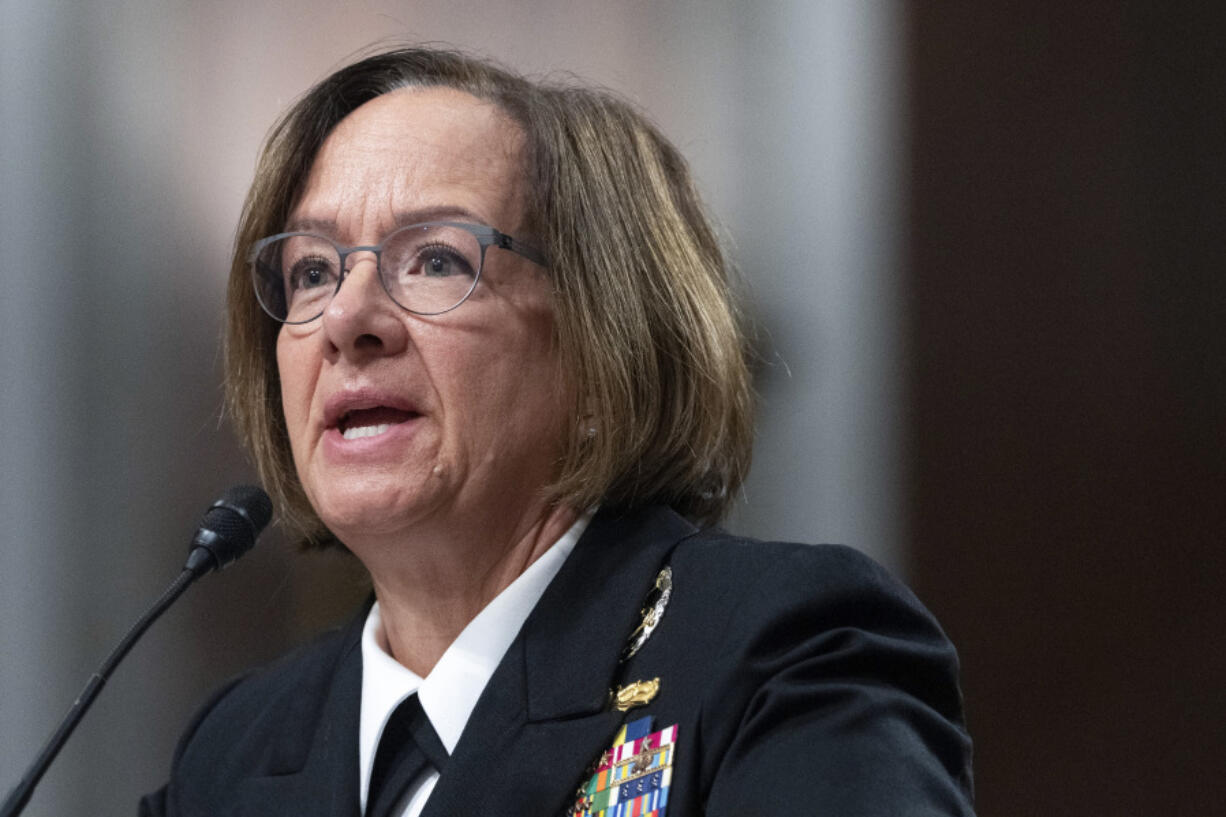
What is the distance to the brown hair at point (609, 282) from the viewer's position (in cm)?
169

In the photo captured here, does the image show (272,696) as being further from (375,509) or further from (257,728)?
(375,509)

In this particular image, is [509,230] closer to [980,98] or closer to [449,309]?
[449,309]

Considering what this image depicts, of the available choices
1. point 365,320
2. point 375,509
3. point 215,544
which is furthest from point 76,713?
point 365,320

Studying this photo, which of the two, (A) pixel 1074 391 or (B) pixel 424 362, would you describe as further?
(A) pixel 1074 391

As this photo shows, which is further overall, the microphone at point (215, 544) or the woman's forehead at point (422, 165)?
the woman's forehead at point (422, 165)

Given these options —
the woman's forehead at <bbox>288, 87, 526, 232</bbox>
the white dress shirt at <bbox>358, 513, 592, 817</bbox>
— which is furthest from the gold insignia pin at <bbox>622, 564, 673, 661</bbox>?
the woman's forehead at <bbox>288, 87, 526, 232</bbox>

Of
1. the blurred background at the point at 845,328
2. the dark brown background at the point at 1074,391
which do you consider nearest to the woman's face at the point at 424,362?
the blurred background at the point at 845,328

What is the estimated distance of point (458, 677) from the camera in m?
1.61

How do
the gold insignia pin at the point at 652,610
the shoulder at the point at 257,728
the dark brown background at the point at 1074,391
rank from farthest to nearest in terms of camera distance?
the dark brown background at the point at 1074,391 → the shoulder at the point at 257,728 → the gold insignia pin at the point at 652,610

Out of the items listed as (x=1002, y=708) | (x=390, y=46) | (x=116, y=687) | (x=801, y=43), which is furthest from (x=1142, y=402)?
(x=116, y=687)

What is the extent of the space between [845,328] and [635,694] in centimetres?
91

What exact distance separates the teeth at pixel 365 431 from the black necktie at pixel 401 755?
0.32 meters

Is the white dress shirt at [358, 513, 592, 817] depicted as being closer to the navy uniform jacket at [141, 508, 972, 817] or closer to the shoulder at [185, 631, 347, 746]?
the navy uniform jacket at [141, 508, 972, 817]

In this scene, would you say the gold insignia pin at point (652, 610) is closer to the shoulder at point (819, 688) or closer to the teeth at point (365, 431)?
the shoulder at point (819, 688)
